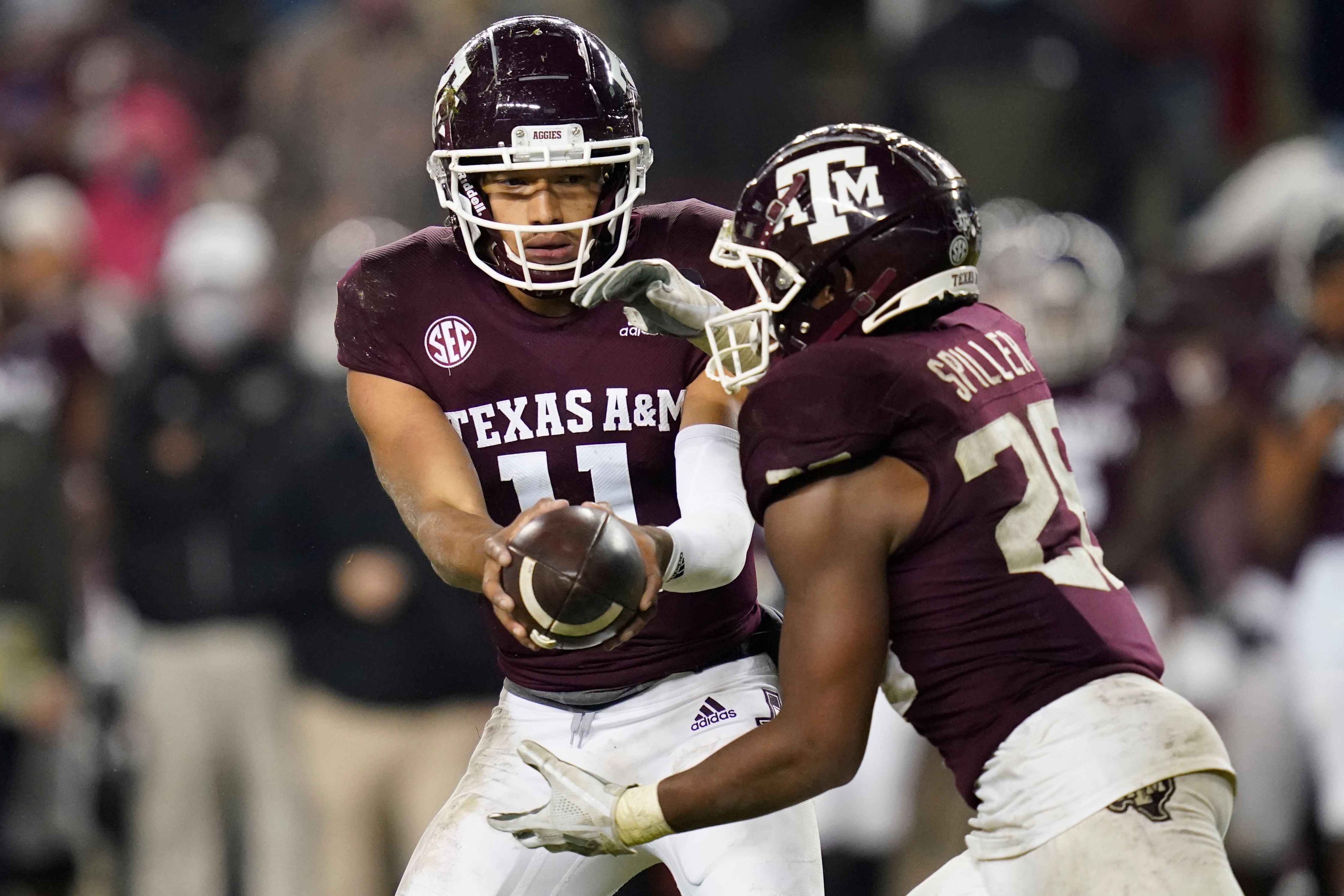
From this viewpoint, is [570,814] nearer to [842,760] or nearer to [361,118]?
[842,760]

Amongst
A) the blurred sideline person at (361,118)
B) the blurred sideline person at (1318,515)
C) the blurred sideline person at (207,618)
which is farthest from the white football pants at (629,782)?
the blurred sideline person at (361,118)

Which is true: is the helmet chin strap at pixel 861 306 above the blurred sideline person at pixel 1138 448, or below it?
above

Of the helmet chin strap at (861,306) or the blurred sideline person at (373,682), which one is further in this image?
the blurred sideline person at (373,682)

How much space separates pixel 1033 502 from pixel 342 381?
412 centimetres

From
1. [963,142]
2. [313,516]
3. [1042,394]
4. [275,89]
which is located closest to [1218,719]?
[963,142]

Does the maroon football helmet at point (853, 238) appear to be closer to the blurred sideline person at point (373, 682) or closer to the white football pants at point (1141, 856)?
the white football pants at point (1141, 856)

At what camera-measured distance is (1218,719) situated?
5996 millimetres

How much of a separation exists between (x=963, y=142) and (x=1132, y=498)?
5.66 ft

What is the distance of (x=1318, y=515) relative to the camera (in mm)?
5824

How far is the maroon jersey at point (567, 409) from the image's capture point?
10.8ft

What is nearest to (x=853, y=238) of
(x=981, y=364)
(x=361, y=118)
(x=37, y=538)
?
(x=981, y=364)

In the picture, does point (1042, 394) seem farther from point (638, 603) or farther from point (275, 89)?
point (275, 89)

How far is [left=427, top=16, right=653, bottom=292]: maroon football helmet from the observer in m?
3.26

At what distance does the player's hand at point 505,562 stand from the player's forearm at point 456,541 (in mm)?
87
